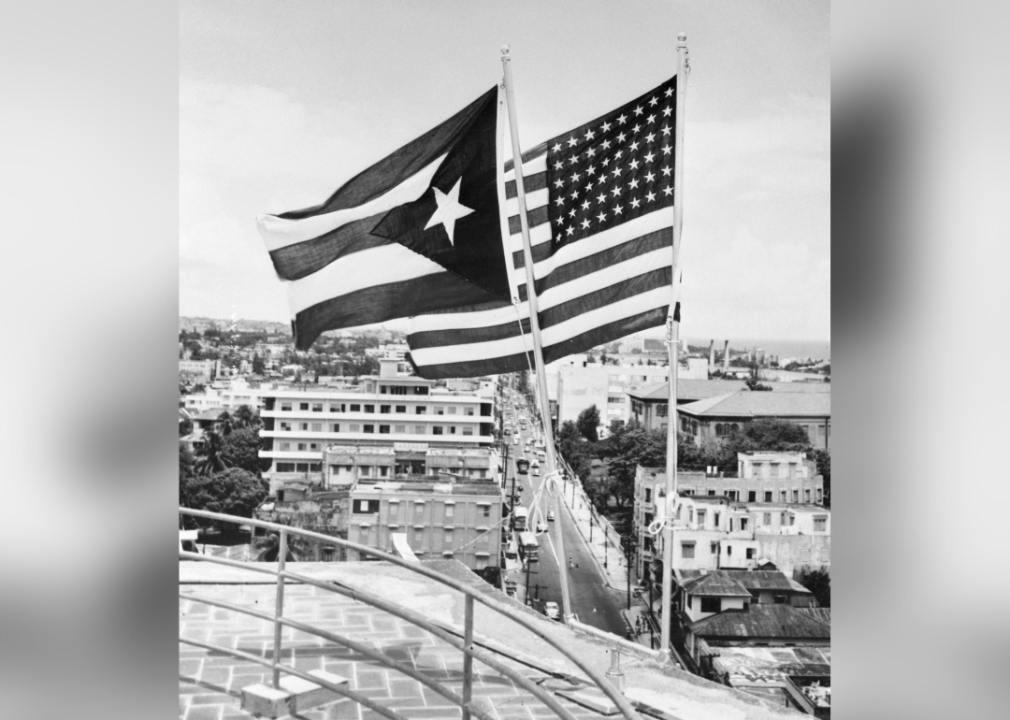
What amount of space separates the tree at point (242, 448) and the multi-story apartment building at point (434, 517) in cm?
34

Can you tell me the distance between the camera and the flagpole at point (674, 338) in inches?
118

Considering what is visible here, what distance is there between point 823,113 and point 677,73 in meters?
0.52

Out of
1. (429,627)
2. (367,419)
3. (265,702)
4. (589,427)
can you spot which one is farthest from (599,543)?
(265,702)

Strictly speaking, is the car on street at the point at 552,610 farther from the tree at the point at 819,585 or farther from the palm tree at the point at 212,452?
the palm tree at the point at 212,452

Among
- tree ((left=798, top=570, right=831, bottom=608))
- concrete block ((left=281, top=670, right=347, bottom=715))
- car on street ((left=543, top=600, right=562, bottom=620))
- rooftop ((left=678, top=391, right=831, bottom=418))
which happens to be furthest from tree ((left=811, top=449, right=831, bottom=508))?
concrete block ((left=281, top=670, right=347, bottom=715))

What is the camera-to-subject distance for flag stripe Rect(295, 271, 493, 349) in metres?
2.93

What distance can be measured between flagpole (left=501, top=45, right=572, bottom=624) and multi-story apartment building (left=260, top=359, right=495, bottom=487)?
0.18 m

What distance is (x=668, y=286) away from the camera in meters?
3.00

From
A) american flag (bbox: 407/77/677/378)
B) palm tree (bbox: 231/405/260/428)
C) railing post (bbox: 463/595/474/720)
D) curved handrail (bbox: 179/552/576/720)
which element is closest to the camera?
curved handrail (bbox: 179/552/576/720)

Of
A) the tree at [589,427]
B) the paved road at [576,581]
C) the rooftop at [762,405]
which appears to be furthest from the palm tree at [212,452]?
the rooftop at [762,405]

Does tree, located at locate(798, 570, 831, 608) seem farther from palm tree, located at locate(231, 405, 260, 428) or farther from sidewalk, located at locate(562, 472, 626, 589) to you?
palm tree, located at locate(231, 405, 260, 428)

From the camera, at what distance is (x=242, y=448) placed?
3.09 meters
